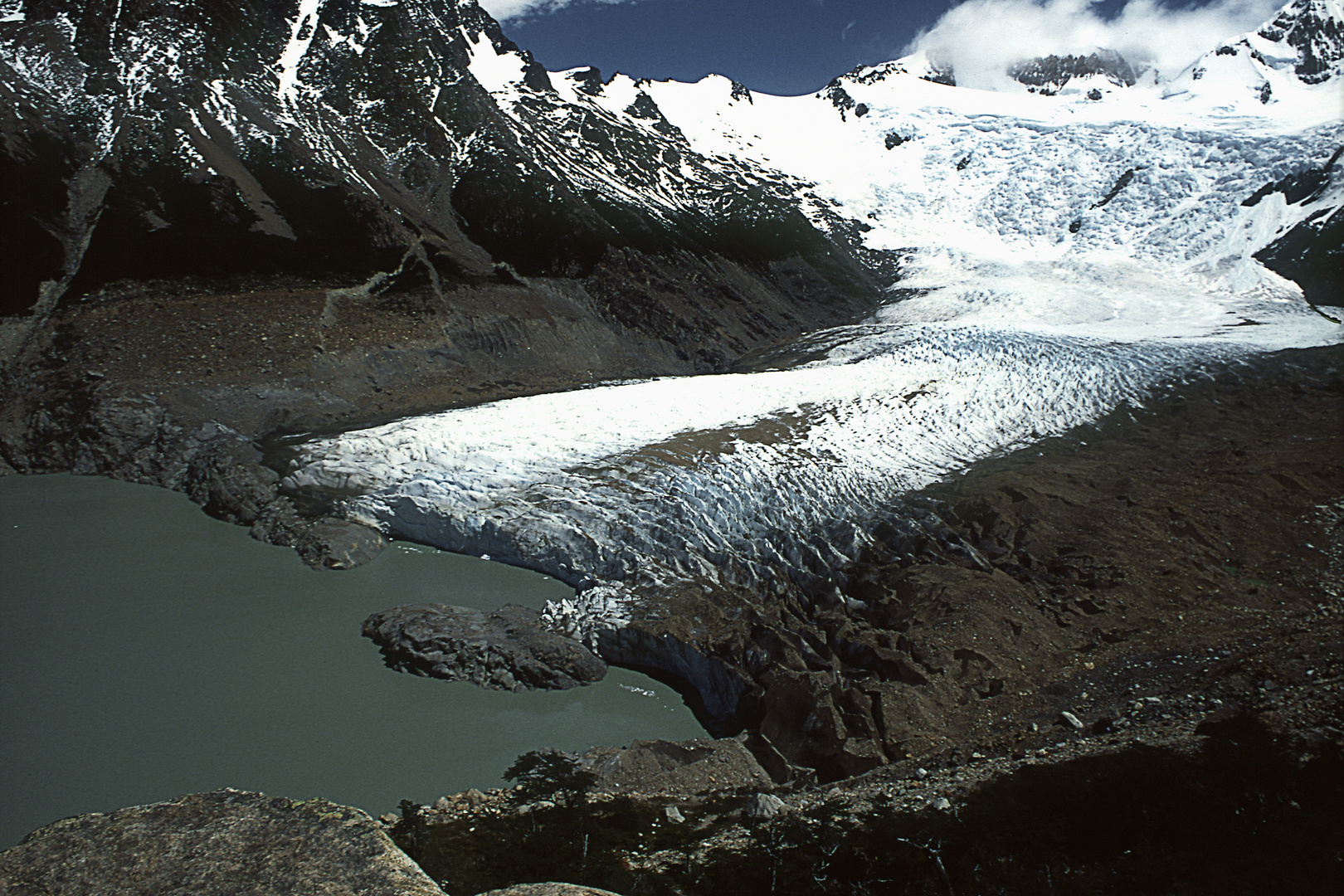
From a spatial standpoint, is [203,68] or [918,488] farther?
[203,68]

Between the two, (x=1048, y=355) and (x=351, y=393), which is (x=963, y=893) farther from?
(x=1048, y=355)

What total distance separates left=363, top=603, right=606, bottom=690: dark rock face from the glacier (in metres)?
0.77

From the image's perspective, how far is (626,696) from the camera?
9.81m

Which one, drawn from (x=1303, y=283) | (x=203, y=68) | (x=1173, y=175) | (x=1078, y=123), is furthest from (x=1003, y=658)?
(x=1078, y=123)

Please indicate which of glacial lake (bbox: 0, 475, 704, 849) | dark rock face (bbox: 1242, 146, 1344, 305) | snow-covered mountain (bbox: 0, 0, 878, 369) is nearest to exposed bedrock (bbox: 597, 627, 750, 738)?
glacial lake (bbox: 0, 475, 704, 849)

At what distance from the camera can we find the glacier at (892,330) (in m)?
12.7

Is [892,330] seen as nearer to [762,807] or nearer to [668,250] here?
[668,250]

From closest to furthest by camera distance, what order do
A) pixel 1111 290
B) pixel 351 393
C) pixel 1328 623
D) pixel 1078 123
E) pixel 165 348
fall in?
1. pixel 1328 623
2. pixel 165 348
3. pixel 351 393
4. pixel 1111 290
5. pixel 1078 123

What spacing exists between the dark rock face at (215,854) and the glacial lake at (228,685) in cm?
106

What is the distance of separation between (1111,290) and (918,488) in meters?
26.0

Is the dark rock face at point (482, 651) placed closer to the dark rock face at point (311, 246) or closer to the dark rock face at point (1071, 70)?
the dark rock face at point (311, 246)

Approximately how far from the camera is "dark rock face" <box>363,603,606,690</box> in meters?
9.55

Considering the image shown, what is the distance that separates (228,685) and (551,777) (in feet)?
12.9

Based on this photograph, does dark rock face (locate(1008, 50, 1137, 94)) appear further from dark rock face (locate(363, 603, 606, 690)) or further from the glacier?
dark rock face (locate(363, 603, 606, 690))
